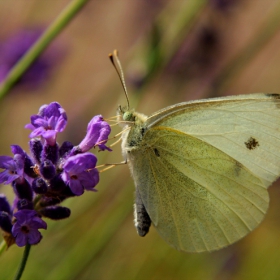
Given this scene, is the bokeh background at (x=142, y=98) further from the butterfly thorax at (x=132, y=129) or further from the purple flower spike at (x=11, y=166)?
the purple flower spike at (x=11, y=166)

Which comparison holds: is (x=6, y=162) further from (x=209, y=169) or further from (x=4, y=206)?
(x=209, y=169)

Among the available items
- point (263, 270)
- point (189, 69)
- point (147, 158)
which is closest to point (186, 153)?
point (147, 158)

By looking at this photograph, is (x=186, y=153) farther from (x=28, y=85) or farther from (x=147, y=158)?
(x=28, y=85)

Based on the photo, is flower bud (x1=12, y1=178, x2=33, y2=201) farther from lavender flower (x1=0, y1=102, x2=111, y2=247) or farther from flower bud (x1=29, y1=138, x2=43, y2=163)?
flower bud (x1=29, y1=138, x2=43, y2=163)

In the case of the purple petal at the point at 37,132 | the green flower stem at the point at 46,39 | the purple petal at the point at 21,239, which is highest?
the green flower stem at the point at 46,39

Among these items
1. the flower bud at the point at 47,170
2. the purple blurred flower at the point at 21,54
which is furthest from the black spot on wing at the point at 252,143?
the purple blurred flower at the point at 21,54
